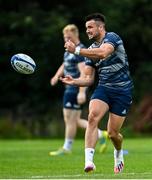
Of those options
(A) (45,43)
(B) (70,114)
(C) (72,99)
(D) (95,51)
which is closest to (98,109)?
(D) (95,51)

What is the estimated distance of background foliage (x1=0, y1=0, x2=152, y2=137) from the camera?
32.1 metres

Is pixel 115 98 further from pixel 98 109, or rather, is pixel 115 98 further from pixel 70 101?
pixel 70 101

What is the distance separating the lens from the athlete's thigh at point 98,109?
1108 centimetres

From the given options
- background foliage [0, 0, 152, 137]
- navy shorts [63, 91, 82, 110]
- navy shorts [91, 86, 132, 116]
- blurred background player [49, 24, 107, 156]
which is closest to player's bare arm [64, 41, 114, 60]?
navy shorts [91, 86, 132, 116]

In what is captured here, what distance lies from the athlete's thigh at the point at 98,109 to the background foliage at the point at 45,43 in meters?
20.2

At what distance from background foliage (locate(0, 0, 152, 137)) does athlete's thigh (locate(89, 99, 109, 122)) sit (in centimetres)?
2021

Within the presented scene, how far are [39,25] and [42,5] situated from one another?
6.84 feet

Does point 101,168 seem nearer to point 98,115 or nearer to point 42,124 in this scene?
point 98,115

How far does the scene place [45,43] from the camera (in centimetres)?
3259

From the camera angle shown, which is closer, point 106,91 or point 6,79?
point 106,91

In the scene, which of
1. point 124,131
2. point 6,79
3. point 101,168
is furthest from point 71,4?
point 101,168

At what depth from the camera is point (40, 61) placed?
3294 centimetres

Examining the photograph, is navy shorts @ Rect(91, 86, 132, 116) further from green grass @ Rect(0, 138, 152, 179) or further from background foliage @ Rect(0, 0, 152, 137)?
background foliage @ Rect(0, 0, 152, 137)

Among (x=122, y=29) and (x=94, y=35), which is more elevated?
(x=94, y=35)
